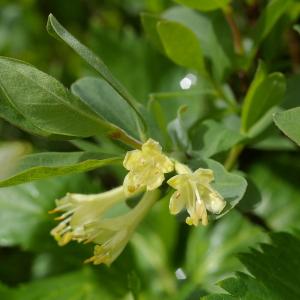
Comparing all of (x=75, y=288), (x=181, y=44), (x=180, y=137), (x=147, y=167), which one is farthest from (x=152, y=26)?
(x=75, y=288)

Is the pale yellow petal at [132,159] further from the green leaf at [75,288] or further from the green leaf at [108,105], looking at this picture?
the green leaf at [75,288]

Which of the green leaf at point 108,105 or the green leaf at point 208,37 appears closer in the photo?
the green leaf at point 108,105

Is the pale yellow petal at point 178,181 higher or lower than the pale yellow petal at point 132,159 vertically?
lower

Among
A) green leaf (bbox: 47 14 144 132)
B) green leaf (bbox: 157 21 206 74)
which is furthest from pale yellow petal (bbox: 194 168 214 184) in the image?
green leaf (bbox: 157 21 206 74)

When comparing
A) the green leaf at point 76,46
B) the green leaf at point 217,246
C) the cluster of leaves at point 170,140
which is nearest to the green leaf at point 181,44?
the cluster of leaves at point 170,140

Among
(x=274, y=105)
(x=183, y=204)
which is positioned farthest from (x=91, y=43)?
(x=183, y=204)

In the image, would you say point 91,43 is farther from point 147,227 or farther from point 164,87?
point 147,227
